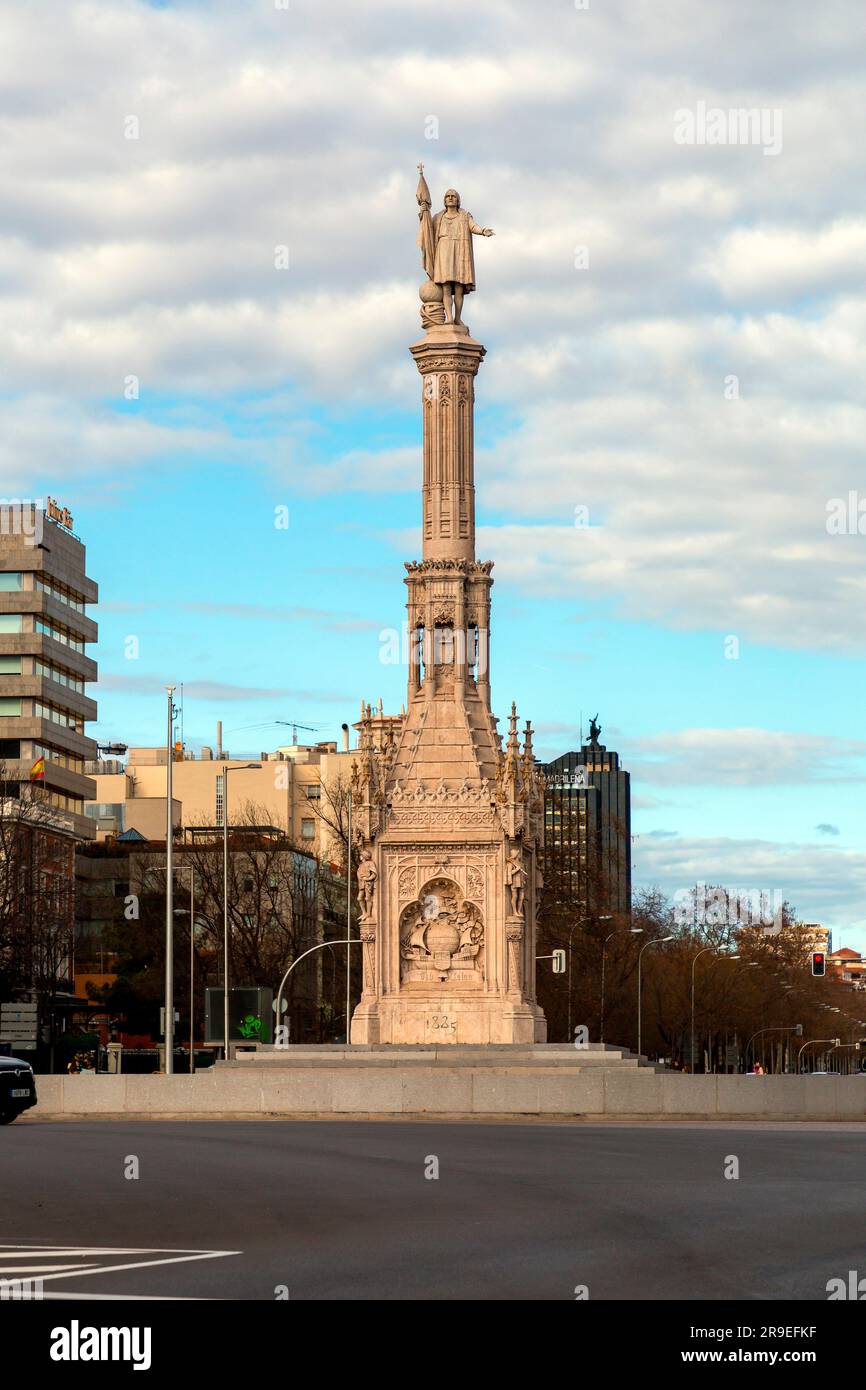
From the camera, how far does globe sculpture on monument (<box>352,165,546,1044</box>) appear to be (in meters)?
56.4

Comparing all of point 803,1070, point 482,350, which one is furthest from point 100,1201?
point 803,1070

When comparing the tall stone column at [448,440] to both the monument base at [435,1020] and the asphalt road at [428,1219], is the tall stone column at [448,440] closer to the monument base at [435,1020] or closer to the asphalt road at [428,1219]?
the monument base at [435,1020]

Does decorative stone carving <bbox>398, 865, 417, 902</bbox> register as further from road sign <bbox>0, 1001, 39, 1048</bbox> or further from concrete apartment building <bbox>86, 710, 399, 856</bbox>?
concrete apartment building <bbox>86, 710, 399, 856</bbox>

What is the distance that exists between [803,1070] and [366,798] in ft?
433

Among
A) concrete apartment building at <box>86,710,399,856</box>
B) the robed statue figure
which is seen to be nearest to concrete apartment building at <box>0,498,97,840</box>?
concrete apartment building at <box>86,710,399,856</box>

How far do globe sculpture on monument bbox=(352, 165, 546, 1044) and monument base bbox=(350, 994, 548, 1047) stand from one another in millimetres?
38

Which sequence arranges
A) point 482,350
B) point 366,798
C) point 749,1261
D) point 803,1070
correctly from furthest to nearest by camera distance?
point 803,1070, point 482,350, point 366,798, point 749,1261

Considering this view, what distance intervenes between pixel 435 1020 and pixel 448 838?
494 centimetres

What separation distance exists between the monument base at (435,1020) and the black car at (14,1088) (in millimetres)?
19120

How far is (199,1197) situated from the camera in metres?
19.9

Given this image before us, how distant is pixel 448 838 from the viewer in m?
57.1

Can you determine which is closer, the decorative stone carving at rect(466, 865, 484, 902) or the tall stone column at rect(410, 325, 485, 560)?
the decorative stone carving at rect(466, 865, 484, 902)

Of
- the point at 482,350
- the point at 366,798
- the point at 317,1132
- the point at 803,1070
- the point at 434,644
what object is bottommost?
the point at 803,1070
